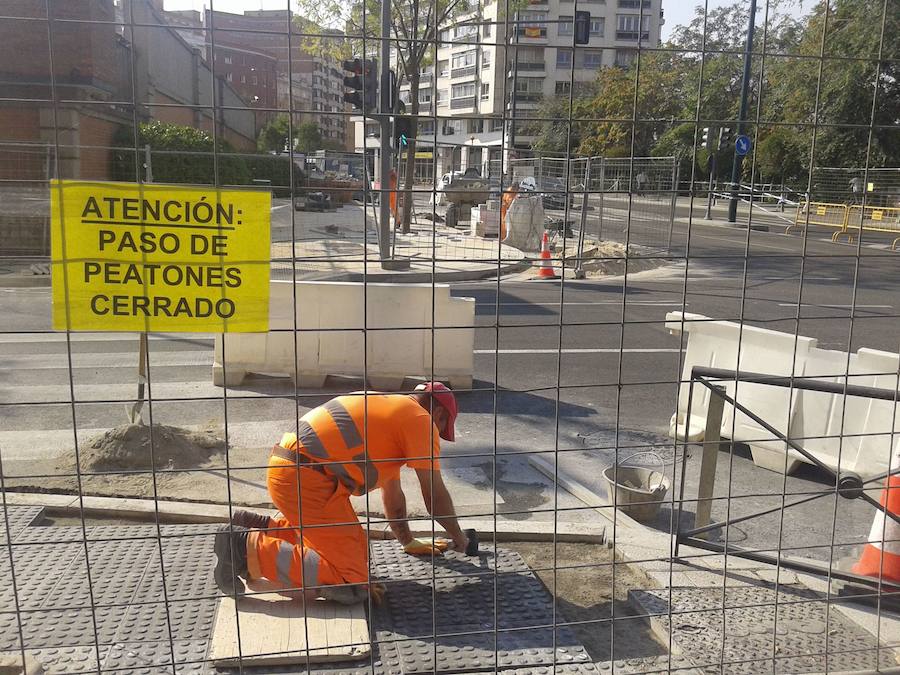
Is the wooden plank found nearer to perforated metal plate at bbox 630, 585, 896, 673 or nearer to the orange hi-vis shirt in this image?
the orange hi-vis shirt

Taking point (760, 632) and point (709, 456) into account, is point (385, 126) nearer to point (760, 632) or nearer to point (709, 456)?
point (709, 456)

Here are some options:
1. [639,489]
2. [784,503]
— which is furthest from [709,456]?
[639,489]

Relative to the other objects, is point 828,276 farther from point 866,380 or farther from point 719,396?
point 719,396

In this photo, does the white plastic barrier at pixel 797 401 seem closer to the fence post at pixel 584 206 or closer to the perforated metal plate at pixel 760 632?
the fence post at pixel 584 206

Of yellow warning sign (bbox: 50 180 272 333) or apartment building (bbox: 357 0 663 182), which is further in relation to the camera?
apartment building (bbox: 357 0 663 182)

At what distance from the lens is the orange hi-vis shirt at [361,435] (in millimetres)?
3898

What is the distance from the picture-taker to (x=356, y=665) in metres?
3.36

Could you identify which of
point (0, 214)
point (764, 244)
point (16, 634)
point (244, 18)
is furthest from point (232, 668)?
point (764, 244)

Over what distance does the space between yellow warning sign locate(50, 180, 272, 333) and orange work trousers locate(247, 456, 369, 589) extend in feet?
4.61

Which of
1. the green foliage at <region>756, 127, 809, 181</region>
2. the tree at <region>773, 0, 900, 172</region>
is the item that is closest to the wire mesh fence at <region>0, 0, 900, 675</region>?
the green foliage at <region>756, 127, 809, 181</region>

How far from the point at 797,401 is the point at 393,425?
11.8 ft

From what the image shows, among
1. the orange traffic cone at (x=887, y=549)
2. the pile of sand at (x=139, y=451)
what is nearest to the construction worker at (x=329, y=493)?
the pile of sand at (x=139, y=451)

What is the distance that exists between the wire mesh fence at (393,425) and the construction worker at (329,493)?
0.02 metres

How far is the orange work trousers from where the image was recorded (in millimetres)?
3834
